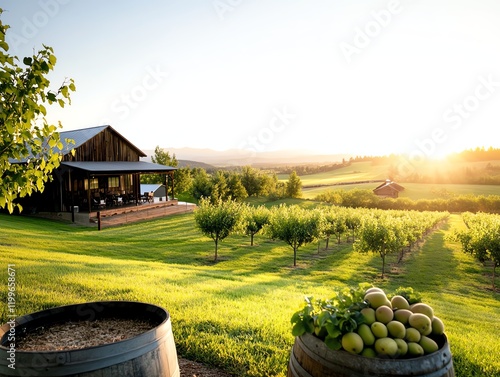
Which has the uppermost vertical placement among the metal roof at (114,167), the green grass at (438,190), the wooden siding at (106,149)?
the wooden siding at (106,149)

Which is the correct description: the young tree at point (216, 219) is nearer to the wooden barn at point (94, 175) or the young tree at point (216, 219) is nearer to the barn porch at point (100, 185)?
the barn porch at point (100, 185)

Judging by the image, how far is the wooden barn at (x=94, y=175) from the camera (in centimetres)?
2795

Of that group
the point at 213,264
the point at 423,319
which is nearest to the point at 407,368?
the point at 423,319

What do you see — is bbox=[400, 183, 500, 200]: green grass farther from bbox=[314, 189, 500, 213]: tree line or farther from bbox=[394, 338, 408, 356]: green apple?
bbox=[394, 338, 408, 356]: green apple

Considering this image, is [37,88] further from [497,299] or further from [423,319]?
[497,299]

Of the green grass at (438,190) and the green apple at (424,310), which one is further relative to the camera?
the green grass at (438,190)

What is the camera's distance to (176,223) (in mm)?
30609

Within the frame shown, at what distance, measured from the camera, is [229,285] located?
10.3m

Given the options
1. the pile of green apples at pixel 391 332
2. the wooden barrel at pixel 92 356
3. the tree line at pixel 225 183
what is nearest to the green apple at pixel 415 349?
the pile of green apples at pixel 391 332

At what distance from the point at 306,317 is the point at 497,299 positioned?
1767 cm

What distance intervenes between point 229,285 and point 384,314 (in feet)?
Answer: 26.6

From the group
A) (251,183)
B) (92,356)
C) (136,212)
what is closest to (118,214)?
(136,212)

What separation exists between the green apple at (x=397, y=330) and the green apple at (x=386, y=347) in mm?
101

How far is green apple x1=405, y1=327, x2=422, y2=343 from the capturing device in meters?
2.48
